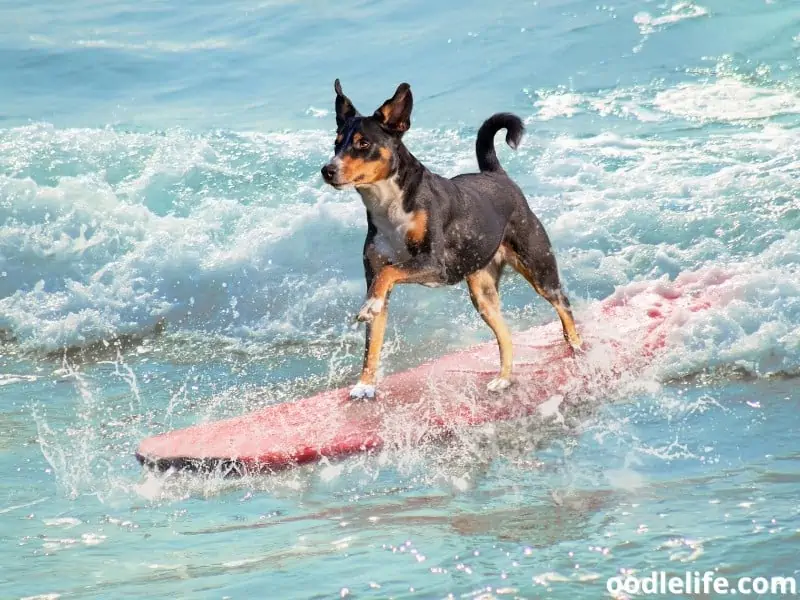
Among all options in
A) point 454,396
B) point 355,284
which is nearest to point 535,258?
point 454,396

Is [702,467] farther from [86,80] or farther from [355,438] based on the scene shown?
[86,80]

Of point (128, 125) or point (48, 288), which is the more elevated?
point (128, 125)

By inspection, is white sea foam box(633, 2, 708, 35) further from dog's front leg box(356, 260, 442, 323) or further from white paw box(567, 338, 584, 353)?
dog's front leg box(356, 260, 442, 323)

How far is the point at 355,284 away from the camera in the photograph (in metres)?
8.88

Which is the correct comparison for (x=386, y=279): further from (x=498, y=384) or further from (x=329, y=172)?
(x=498, y=384)

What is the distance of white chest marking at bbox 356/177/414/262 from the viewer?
533 centimetres

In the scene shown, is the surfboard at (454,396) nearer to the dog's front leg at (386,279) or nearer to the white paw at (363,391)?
the white paw at (363,391)

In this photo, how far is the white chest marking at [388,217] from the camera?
5.33 m

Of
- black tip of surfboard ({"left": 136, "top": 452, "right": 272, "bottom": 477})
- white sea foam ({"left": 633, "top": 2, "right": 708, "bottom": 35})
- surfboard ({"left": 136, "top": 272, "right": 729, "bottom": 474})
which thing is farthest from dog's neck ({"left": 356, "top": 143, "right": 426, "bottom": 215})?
white sea foam ({"left": 633, "top": 2, "right": 708, "bottom": 35})

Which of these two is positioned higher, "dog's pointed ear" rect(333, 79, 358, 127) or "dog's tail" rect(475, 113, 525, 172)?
"dog's pointed ear" rect(333, 79, 358, 127)

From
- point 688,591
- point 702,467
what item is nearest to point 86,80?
point 702,467

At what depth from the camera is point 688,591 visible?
347 cm

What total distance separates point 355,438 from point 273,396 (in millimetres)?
1373

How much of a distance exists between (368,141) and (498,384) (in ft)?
5.35
